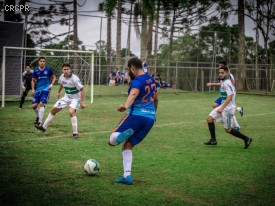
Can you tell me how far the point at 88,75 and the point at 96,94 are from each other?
194cm

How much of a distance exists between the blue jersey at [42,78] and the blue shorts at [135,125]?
7.12 metres

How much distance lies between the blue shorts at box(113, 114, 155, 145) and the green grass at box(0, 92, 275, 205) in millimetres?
702

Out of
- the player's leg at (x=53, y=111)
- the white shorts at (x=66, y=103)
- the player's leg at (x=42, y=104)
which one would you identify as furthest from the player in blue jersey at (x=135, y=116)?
the player's leg at (x=42, y=104)

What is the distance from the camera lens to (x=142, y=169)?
7.29m

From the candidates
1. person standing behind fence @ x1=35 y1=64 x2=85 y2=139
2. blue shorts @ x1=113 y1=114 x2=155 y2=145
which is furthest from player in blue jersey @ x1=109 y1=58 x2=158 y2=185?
person standing behind fence @ x1=35 y1=64 x2=85 y2=139

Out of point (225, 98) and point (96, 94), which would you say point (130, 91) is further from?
point (96, 94)

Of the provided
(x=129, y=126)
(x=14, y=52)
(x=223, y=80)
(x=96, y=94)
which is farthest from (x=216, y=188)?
(x=96, y=94)

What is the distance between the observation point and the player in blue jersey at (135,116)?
20.3ft

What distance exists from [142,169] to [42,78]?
6.79m

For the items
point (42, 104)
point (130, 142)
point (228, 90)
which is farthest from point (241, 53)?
point (130, 142)

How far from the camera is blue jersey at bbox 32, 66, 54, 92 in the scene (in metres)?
12.9

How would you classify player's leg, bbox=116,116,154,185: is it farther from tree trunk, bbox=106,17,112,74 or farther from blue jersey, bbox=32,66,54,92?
tree trunk, bbox=106,17,112,74

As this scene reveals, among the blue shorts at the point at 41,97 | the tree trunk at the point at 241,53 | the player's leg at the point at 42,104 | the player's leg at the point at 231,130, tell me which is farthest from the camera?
the tree trunk at the point at 241,53

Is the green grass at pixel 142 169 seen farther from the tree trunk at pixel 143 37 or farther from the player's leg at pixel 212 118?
the tree trunk at pixel 143 37
